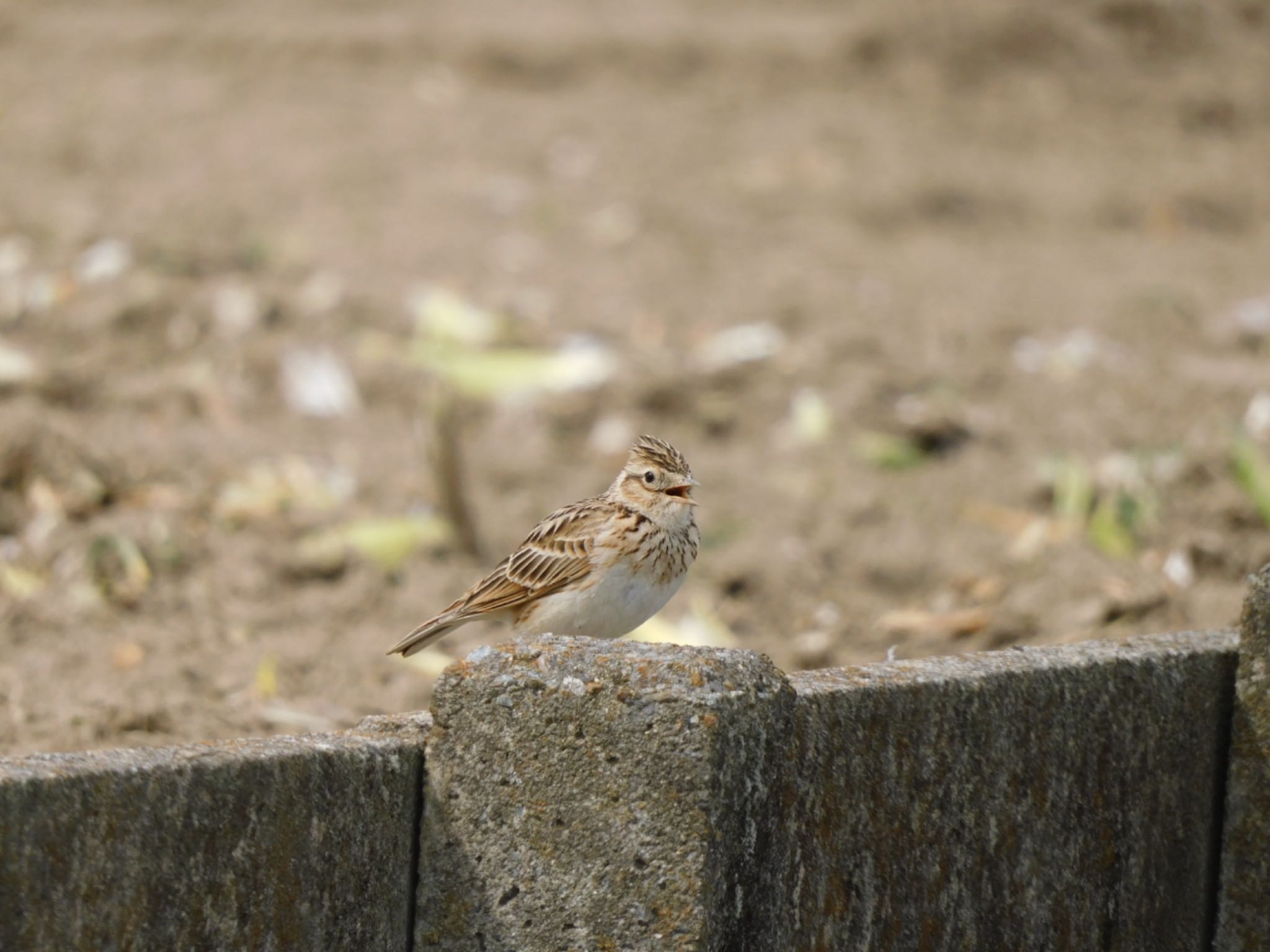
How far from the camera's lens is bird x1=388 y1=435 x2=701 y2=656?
5355 mm

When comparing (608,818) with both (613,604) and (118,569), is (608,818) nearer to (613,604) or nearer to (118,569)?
(613,604)

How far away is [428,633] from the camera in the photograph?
546 cm

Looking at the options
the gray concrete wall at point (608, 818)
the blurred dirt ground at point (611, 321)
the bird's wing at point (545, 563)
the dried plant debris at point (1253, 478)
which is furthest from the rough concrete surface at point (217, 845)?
the dried plant debris at point (1253, 478)

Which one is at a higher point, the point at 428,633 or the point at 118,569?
the point at 118,569

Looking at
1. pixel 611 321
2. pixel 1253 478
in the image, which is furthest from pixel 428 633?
pixel 611 321

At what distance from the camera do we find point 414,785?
371 centimetres

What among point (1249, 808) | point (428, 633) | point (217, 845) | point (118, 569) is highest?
point (118, 569)

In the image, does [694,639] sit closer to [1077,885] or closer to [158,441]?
[1077,885]

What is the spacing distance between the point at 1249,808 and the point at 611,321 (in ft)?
23.1

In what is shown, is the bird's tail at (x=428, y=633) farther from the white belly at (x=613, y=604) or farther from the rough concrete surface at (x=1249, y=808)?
the rough concrete surface at (x=1249, y=808)

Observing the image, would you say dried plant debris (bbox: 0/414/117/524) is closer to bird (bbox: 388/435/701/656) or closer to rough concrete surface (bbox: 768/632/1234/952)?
bird (bbox: 388/435/701/656)

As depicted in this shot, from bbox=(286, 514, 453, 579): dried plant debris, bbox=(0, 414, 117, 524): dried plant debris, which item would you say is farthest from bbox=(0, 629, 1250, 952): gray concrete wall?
bbox=(0, 414, 117, 524): dried plant debris

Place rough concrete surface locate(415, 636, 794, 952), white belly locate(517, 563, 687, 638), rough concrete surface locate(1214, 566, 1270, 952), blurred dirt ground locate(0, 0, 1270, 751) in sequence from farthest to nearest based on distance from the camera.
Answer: blurred dirt ground locate(0, 0, 1270, 751), white belly locate(517, 563, 687, 638), rough concrete surface locate(1214, 566, 1270, 952), rough concrete surface locate(415, 636, 794, 952)

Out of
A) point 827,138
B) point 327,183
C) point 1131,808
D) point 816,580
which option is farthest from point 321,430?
point 827,138
